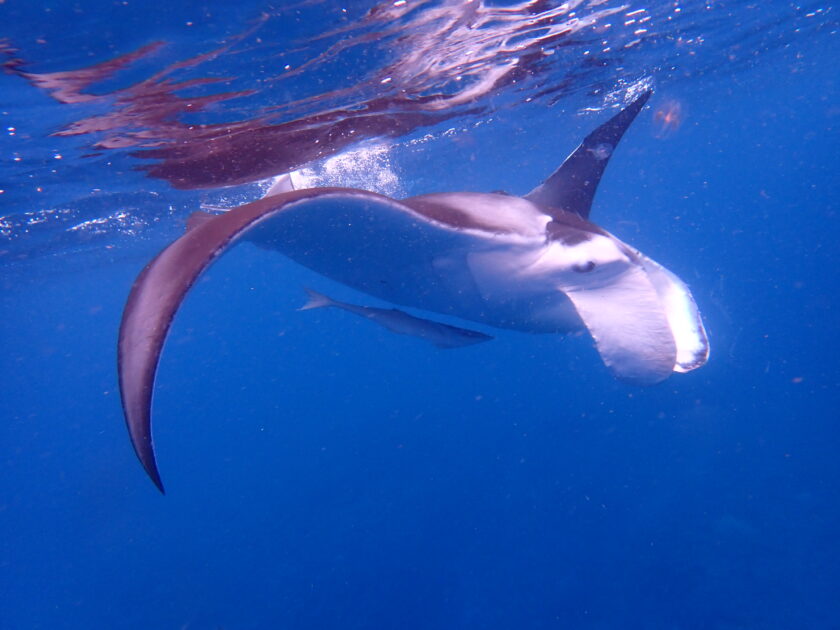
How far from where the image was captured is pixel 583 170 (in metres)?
5.25

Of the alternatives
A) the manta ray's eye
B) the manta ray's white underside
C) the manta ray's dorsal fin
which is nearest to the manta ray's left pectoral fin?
the manta ray's white underside

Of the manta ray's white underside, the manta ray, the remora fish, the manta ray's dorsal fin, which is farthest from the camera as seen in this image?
the remora fish

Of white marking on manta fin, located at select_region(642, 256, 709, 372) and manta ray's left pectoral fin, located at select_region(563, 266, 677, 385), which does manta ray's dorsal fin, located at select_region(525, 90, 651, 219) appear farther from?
manta ray's left pectoral fin, located at select_region(563, 266, 677, 385)

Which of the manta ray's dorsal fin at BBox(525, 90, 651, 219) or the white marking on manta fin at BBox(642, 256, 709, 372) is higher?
the manta ray's dorsal fin at BBox(525, 90, 651, 219)

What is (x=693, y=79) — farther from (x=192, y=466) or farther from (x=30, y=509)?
(x=30, y=509)

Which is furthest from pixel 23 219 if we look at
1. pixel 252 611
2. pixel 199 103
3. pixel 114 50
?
pixel 252 611

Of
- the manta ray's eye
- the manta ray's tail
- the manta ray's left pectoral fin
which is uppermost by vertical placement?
the manta ray's eye

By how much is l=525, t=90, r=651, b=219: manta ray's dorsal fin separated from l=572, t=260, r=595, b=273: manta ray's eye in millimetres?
1713

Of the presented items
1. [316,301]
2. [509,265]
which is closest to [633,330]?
[509,265]

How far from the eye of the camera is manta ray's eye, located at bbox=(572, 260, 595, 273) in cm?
341

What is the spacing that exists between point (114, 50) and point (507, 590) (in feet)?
39.8

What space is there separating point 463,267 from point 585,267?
2.88 feet

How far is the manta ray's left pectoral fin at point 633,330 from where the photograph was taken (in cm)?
311

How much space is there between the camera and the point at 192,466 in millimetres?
30828
